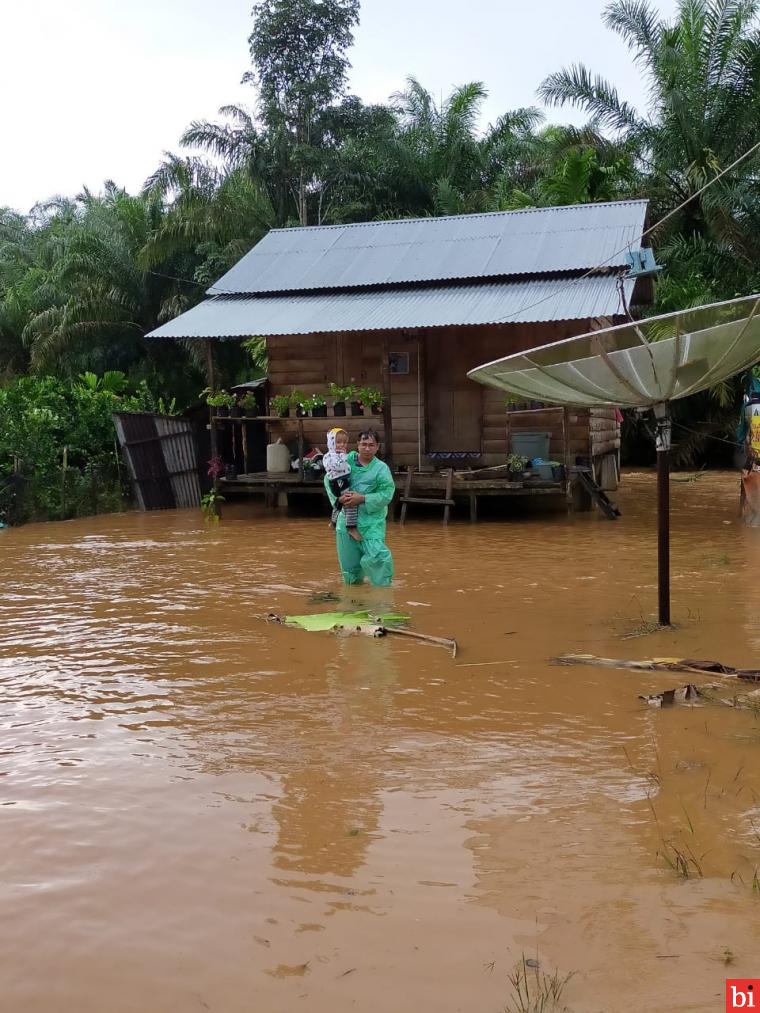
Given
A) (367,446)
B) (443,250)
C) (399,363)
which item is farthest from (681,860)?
(443,250)

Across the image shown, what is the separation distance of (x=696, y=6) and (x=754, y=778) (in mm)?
22523

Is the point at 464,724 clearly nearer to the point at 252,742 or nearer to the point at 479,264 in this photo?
the point at 252,742

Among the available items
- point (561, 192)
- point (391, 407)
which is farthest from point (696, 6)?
point (391, 407)

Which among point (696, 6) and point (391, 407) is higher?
point (696, 6)

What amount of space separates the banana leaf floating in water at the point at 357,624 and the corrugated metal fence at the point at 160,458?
895cm

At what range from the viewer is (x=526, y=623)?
23.1 ft

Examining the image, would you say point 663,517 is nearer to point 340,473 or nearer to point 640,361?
point 640,361

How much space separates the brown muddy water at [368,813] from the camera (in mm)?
2695

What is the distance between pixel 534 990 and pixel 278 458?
12.7 m

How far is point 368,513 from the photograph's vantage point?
8047 mm

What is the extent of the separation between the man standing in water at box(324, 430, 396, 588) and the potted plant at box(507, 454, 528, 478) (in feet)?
16.5

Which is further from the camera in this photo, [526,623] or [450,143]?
[450,143]

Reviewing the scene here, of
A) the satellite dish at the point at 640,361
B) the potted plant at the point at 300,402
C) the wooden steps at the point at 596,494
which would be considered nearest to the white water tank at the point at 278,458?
the potted plant at the point at 300,402

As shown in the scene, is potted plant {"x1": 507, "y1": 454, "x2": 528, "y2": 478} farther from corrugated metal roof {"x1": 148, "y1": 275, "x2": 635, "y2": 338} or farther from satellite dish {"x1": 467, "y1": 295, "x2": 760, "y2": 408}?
satellite dish {"x1": 467, "y1": 295, "x2": 760, "y2": 408}
